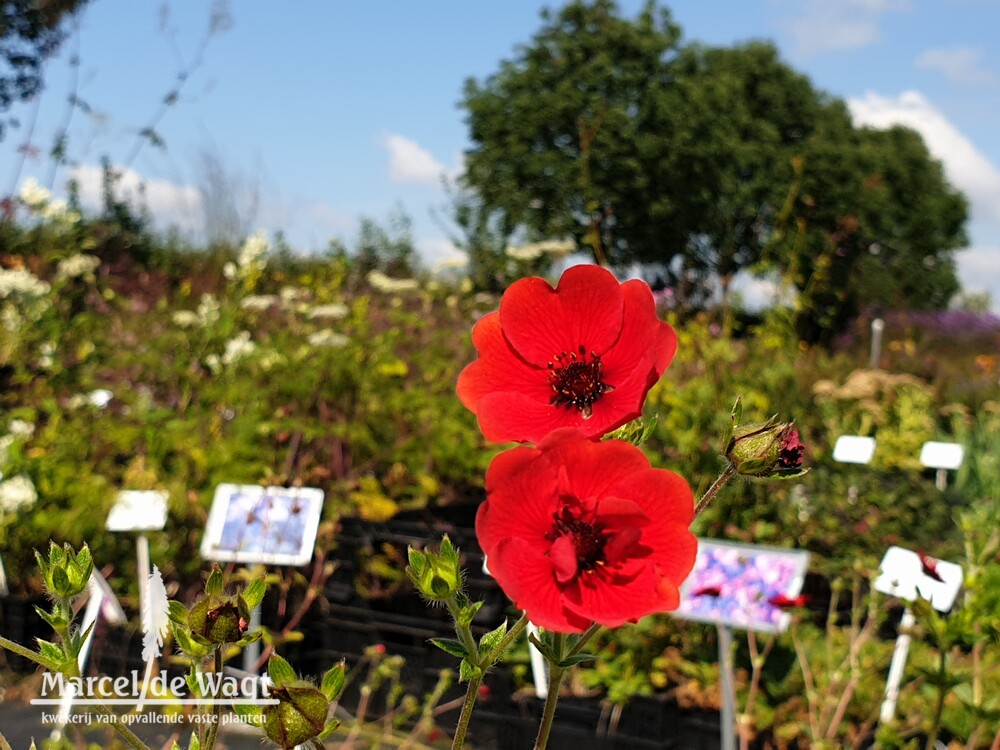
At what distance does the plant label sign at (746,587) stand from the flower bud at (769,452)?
1.46m

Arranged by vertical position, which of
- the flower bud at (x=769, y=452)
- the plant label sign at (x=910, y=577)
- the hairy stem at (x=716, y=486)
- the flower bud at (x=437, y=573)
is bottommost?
the flower bud at (x=437, y=573)

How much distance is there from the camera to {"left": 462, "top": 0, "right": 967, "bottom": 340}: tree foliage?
71.1 feet

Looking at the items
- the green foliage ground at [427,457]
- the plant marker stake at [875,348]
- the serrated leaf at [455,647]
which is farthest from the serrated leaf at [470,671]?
the plant marker stake at [875,348]

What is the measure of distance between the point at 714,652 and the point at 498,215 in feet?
66.7

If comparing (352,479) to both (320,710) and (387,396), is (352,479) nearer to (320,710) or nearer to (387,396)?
(387,396)

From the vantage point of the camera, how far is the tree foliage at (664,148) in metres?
21.7

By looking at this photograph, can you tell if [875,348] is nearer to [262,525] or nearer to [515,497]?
[262,525]

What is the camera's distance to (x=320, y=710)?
542 millimetres

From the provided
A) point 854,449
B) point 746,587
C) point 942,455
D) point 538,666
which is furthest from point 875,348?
point 538,666

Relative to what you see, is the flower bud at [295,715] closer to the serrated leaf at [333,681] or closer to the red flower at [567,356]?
the serrated leaf at [333,681]

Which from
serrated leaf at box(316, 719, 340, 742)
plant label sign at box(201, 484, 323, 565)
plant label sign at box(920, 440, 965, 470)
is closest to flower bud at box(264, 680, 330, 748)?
serrated leaf at box(316, 719, 340, 742)

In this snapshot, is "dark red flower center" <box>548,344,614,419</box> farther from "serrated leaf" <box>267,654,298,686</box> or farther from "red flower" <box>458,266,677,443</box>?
"serrated leaf" <box>267,654,298,686</box>

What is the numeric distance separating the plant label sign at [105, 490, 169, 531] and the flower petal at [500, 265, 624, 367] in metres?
1.85

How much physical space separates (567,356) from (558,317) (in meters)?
0.03
